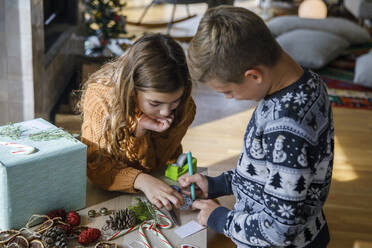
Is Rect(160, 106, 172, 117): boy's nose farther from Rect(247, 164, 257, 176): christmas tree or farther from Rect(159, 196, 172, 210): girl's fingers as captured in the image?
Rect(247, 164, 257, 176): christmas tree

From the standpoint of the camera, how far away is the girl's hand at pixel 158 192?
1224mm

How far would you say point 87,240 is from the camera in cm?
108

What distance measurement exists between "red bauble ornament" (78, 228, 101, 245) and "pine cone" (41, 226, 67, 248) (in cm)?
4

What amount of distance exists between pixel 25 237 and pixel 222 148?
183cm

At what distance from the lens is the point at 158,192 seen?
49.1 inches

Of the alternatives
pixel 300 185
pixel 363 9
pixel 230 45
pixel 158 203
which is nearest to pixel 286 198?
pixel 300 185

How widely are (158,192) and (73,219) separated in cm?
24

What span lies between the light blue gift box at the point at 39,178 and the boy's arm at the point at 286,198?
0.41 m

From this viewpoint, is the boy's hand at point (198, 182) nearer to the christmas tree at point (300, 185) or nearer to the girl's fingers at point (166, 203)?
the girl's fingers at point (166, 203)

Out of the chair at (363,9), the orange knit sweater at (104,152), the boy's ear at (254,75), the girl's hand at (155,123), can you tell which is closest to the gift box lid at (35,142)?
the orange knit sweater at (104,152)

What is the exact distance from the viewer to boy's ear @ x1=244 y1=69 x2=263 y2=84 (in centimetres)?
89

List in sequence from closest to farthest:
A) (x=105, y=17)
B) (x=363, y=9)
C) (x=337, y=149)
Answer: (x=337, y=149) → (x=105, y=17) → (x=363, y=9)

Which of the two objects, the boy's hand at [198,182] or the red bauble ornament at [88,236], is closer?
the red bauble ornament at [88,236]

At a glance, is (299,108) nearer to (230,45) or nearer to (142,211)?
(230,45)
